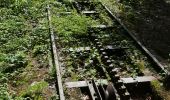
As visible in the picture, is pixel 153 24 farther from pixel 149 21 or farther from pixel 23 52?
pixel 23 52

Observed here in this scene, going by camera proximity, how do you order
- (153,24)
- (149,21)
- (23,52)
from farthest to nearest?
(149,21), (153,24), (23,52)

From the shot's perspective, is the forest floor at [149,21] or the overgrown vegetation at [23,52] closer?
the overgrown vegetation at [23,52]

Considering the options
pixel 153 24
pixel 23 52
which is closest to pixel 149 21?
pixel 153 24

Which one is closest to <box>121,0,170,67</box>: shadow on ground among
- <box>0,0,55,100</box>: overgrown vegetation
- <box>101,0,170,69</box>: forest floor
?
<box>101,0,170,69</box>: forest floor

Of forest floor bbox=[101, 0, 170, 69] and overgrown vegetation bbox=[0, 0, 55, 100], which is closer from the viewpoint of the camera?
overgrown vegetation bbox=[0, 0, 55, 100]

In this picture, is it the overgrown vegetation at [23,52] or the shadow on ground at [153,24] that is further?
the shadow on ground at [153,24]

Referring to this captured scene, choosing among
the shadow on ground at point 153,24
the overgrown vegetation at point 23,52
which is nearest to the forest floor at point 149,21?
the shadow on ground at point 153,24

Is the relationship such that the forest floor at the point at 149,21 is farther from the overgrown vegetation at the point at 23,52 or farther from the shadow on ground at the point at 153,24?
the overgrown vegetation at the point at 23,52

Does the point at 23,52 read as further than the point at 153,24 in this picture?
No

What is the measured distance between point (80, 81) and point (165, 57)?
239cm

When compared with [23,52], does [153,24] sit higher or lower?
lower

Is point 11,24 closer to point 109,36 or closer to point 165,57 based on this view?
point 109,36

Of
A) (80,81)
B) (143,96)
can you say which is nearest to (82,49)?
(80,81)

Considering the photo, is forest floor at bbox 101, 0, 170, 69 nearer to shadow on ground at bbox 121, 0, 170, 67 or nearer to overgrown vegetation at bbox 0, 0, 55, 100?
shadow on ground at bbox 121, 0, 170, 67
